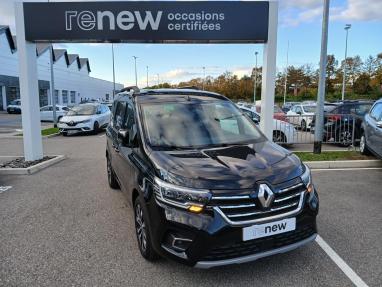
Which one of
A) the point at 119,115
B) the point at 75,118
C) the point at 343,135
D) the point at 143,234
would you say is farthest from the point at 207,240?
the point at 75,118

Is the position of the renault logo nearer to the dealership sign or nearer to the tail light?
the dealership sign

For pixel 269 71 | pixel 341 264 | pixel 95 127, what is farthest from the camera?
pixel 95 127

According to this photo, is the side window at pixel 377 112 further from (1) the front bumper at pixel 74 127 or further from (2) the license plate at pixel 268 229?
(1) the front bumper at pixel 74 127

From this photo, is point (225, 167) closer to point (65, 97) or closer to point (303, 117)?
point (303, 117)

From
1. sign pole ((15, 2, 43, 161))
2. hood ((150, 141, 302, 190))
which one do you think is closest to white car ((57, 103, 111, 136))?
sign pole ((15, 2, 43, 161))

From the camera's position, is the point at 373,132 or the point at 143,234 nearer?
the point at 143,234

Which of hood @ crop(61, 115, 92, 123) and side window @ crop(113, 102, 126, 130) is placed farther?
hood @ crop(61, 115, 92, 123)

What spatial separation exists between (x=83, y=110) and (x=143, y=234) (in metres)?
16.2

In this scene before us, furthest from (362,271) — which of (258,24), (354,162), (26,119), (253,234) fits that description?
(26,119)

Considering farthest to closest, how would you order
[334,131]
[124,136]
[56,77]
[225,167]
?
[56,77] < [334,131] < [124,136] < [225,167]

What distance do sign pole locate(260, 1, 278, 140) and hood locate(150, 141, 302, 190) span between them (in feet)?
15.9

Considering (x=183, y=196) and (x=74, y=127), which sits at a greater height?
(x=183, y=196)

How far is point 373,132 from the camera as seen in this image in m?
8.07

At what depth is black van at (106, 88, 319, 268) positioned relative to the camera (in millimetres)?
3033
